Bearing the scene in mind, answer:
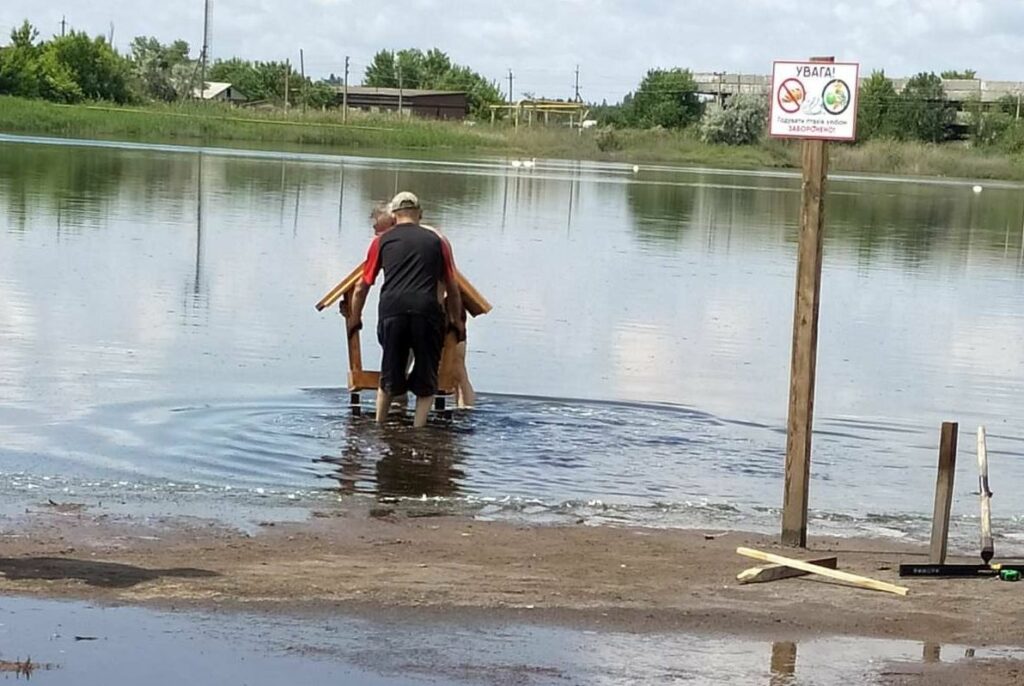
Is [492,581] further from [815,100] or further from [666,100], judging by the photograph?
[666,100]

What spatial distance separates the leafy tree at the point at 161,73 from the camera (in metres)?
111

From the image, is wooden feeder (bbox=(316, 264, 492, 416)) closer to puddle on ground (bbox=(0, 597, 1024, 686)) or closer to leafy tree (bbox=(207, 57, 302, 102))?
puddle on ground (bbox=(0, 597, 1024, 686))

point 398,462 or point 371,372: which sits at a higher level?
point 371,372

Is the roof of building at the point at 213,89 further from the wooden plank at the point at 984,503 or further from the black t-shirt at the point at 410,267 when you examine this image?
the wooden plank at the point at 984,503

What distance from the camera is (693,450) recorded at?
13.3 metres

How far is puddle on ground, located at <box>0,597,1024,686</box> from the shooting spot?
22.4 feet

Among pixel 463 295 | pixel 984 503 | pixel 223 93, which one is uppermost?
pixel 223 93

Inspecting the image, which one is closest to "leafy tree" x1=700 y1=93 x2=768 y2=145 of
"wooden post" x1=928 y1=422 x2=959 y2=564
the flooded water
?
the flooded water

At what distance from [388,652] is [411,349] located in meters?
6.26

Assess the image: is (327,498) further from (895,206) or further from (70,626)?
(895,206)

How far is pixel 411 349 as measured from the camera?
13.3 meters

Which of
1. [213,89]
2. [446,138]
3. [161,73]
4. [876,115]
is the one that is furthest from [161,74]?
[876,115]

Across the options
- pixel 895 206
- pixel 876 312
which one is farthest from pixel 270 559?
pixel 895 206

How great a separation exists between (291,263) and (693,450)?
1222 centimetres
